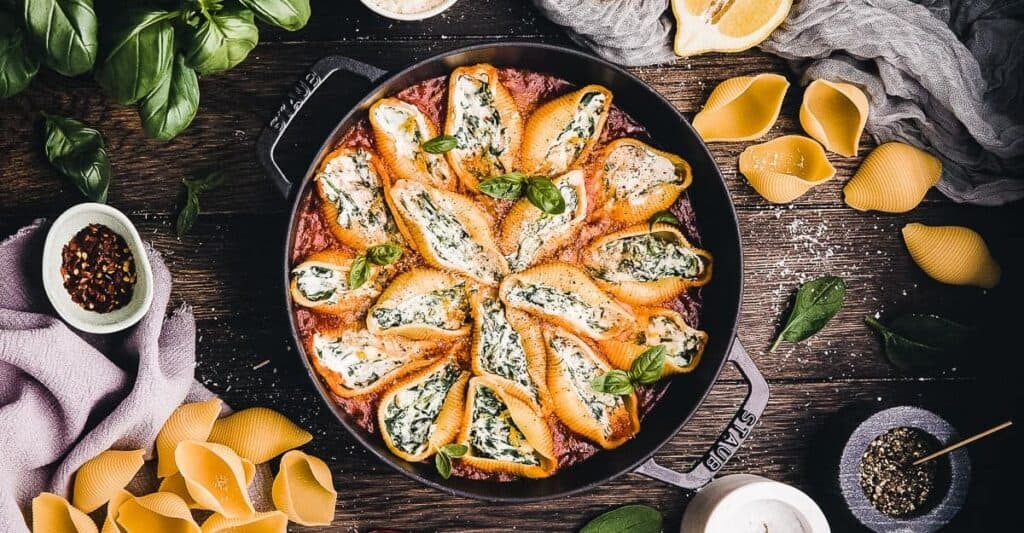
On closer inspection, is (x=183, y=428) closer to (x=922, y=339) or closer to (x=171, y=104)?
(x=171, y=104)

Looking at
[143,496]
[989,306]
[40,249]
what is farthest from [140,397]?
[989,306]

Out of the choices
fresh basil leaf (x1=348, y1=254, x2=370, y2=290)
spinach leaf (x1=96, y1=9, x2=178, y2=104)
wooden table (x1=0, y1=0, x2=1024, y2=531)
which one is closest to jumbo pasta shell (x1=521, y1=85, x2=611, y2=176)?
wooden table (x1=0, y1=0, x2=1024, y2=531)

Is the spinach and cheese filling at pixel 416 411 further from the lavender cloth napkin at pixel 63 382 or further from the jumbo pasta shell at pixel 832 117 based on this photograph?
the jumbo pasta shell at pixel 832 117

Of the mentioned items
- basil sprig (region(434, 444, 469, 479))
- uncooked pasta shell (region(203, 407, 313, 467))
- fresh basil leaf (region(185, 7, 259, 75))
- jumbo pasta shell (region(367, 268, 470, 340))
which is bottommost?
uncooked pasta shell (region(203, 407, 313, 467))

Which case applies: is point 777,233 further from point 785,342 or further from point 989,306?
point 989,306

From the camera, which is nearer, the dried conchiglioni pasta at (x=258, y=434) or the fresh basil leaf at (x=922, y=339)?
the dried conchiglioni pasta at (x=258, y=434)

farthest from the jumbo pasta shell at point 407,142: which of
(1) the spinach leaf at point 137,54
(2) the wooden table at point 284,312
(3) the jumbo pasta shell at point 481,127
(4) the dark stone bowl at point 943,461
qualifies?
(4) the dark stone bowl at point 943,461

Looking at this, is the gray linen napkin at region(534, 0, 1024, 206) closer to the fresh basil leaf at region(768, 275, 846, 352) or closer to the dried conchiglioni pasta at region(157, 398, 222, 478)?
the fresh basil leaf at region(768, 275, 846, 352)

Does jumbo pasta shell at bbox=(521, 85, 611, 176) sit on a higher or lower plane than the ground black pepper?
higher
